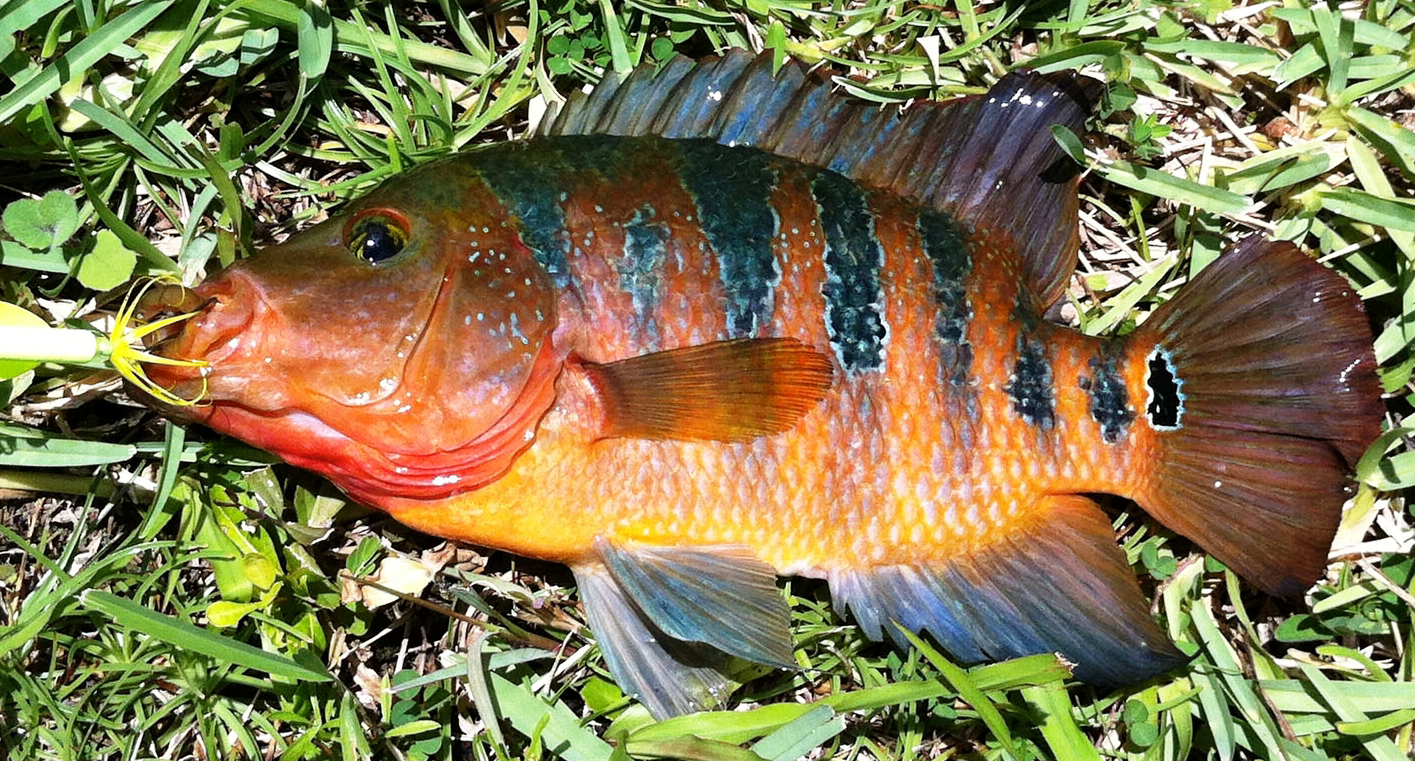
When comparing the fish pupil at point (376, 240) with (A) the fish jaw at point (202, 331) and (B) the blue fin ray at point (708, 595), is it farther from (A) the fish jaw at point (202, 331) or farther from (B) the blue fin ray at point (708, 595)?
(B) the blue fin ray at point (708, 595)

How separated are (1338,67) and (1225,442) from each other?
1070mm

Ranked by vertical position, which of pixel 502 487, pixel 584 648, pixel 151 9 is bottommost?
pixel 584 648

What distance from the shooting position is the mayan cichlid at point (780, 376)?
2.19 m

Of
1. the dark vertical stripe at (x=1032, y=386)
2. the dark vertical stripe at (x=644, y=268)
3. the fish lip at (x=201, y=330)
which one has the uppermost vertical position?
the dark vertical stripe at (x=1032, y=386)

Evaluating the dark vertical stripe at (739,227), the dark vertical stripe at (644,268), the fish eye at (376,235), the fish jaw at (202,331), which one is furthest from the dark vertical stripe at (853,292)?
the fish jaw at (202,331)

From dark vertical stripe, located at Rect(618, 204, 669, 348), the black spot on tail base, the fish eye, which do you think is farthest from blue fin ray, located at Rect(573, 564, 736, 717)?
the black spot on tail base

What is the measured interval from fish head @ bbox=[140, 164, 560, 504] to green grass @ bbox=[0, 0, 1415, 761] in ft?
1.72

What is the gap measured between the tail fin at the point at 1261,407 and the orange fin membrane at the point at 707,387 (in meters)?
0.89

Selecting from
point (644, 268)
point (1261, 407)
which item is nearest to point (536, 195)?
point (644, 268)

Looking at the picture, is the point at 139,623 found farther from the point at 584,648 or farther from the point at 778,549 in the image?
the point at 778,549

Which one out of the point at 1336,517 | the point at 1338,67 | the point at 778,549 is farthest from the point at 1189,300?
the point at 778,549

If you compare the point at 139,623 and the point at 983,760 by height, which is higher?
the point at 983,760

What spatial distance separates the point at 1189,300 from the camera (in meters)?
2.61

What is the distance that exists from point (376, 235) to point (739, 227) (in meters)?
0.76
